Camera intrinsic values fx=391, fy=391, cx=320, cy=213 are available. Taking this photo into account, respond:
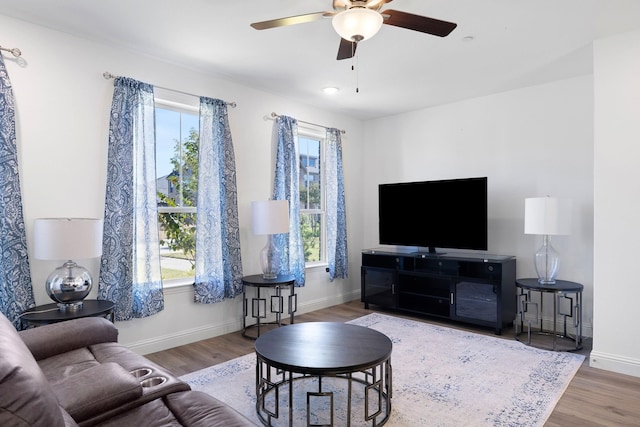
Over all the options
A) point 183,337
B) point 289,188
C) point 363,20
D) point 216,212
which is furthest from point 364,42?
point 183,337

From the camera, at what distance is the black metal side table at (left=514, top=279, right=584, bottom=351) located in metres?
3.60

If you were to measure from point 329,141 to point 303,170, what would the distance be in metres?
0.55

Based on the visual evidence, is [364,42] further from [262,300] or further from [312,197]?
[262,300]

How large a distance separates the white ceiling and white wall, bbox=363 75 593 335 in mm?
298

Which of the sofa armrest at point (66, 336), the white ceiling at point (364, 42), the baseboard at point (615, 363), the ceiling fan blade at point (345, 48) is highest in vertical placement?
the white ceiling at point (364, 42)

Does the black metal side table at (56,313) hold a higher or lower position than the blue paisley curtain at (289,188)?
lower

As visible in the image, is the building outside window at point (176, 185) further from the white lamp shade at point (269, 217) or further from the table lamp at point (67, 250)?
the table lamp at point (67, 250)

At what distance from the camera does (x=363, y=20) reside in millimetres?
2021

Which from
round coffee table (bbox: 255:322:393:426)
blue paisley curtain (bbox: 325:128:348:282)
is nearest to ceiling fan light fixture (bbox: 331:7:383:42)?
round coffee table (bbox: 255:322:393:426)

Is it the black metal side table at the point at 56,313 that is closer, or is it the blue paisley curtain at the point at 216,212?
the black metal side table at the point at 56,313

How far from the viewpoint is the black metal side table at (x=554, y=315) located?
360 cm

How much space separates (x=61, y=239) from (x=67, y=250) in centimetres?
8

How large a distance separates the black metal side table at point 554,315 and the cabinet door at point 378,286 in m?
1.43

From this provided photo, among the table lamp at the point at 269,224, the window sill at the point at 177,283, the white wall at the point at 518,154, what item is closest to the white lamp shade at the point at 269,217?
the table lamp at the point at 269,224
